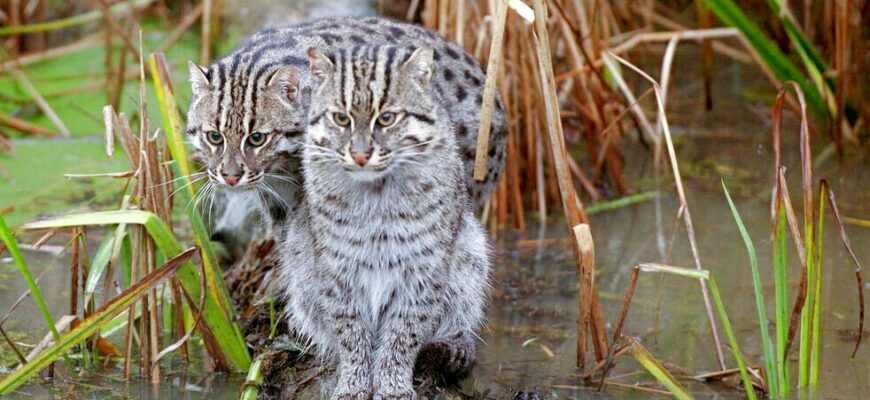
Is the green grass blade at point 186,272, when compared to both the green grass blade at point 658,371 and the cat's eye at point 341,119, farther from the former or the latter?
the green grass blade at point 658,371

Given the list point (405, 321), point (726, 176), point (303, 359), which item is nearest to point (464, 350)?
point (405, 321)

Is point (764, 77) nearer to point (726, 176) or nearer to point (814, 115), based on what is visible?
point (814, 115)

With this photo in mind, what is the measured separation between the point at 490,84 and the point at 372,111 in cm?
95

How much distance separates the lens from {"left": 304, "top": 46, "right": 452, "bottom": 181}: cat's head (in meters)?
4.66

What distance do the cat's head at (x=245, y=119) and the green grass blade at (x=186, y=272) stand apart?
0.33 metres

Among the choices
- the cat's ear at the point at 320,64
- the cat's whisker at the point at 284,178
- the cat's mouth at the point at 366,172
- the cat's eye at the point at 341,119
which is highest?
the cat's ear at the point at 320,64

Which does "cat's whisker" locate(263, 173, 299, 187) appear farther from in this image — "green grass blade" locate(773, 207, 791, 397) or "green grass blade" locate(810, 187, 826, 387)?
"green grass blade" locate(810, 187, 826, 387)

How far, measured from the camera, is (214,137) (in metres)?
5.32

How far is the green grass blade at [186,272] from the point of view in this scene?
5.08 m

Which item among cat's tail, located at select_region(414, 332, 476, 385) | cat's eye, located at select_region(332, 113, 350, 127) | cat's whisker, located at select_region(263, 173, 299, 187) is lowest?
cat's tail, located at select_region(414, 332, 476, 385)

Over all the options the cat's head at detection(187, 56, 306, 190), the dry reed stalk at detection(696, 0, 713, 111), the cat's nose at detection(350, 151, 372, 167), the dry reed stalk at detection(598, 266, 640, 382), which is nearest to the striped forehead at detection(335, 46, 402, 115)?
the cat's nose at detection(350, 151, 372, 167)

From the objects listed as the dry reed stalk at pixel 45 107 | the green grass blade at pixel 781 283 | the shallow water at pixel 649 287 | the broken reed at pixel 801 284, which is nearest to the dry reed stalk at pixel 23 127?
the dry reed stalk at pixel 45 107

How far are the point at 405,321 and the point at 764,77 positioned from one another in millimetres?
6234

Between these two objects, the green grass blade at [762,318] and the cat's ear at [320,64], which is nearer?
the cat's ear at [320,64]
